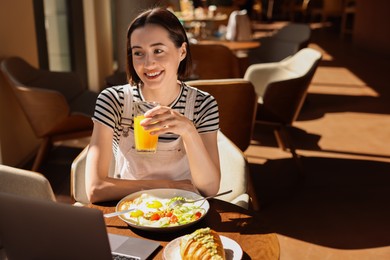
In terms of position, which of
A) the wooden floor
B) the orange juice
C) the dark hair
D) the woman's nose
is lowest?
the wooden floor

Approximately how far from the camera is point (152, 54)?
71.9 inches

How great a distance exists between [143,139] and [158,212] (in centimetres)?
31

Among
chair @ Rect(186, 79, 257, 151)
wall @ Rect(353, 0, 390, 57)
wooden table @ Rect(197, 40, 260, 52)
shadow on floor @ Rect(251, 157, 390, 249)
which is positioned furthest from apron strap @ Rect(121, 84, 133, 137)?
wall @ Rect(353, 0, 390, 57)

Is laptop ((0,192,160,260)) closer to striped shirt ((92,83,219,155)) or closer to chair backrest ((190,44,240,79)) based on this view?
striped shirt ((92,83,219,155))

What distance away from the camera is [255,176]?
413 cm

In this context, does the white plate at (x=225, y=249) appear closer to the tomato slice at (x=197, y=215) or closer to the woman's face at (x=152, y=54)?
the tomato slice at (x=197, y=215)

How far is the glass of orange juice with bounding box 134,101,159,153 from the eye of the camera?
1688mm

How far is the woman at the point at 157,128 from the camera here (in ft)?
5.82

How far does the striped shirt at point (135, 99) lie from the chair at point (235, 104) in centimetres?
114

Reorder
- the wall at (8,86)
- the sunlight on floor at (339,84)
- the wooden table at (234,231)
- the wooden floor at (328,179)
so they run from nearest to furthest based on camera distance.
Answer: the wooden table at (234,231), the wooden floor at (328,179), the wall at (8,86), the sunlight on floor at (339,84)

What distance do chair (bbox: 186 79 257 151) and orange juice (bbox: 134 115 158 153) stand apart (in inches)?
54.2

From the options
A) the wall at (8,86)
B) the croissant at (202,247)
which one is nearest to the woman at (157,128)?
the croissant at (202,247)

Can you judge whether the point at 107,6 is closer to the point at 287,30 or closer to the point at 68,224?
the point at 287,30

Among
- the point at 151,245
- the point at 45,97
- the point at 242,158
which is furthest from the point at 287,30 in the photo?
the point at 151,245
